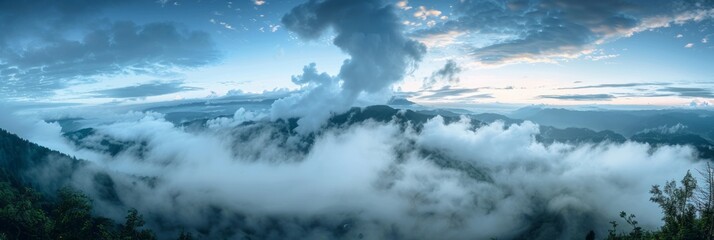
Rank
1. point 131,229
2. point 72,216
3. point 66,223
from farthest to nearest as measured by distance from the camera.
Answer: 1. point 131,229
2. point 66,223
3. point 72,216

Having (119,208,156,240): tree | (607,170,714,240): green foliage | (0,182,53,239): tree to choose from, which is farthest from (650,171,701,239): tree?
(0,182,53,239): tree

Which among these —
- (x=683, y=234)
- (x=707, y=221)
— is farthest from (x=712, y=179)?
(x=683, y=234)

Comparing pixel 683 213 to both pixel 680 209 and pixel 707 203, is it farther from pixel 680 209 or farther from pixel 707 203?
pixel 707 203

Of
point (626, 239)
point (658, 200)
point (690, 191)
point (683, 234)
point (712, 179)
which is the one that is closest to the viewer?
point (712, 179)

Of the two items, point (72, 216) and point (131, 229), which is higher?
point (72, 216)

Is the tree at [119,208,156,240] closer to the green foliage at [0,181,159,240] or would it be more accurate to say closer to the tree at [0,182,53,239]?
the green foliage at [0,181,159,240]

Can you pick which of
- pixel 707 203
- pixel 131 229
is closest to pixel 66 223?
pixel 131 229

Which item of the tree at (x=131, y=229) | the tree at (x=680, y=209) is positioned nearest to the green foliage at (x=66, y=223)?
the tree at (x=131, y=229)

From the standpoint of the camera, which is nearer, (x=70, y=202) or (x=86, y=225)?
(x=86, y=225)

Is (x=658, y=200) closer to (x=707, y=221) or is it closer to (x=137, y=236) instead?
(x=707, y=221)

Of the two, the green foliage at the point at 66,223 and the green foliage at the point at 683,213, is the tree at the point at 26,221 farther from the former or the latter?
the green foliage at the point at 683,213

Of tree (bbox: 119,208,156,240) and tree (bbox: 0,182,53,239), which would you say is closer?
tree (bbox: 119,208,156,240)
